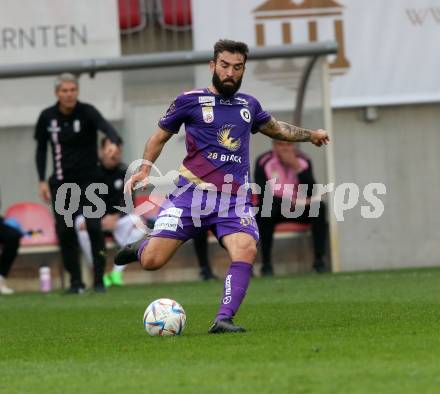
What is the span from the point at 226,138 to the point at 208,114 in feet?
0.66

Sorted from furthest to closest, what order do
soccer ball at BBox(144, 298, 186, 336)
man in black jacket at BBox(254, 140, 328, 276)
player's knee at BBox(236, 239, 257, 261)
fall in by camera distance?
man in black jacket at BBox(254, 140, 328, 276) < player's knee at BBox(236, 239, 257, 261) < soccer ball at BBox(144, 298, 186, 336)

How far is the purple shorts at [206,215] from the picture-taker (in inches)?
331

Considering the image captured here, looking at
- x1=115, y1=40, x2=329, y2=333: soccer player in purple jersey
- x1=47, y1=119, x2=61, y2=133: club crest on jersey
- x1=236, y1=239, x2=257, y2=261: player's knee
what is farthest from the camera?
x1=47, y1=119, x2=61, y2=133: club crest on jersey

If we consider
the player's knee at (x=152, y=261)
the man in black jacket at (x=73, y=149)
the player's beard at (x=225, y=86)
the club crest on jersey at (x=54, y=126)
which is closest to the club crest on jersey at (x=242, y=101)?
the player's beard at (x=225, y=86)

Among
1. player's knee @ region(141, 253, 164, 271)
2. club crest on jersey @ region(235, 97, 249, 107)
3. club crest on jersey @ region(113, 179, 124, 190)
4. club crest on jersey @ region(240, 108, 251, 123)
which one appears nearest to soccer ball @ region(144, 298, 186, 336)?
player's knee @ region(141, 253, 164, 271)

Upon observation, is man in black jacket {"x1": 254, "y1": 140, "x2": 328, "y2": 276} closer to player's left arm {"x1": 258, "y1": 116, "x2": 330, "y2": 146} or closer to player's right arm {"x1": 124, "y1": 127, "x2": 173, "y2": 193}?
player's left arm {"x1": 258, "y1": 116, "x2": 330, "y2": 146}

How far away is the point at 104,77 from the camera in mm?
16453

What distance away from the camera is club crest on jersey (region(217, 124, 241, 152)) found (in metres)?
8.46

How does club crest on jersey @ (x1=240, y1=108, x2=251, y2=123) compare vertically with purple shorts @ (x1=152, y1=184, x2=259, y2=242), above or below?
above

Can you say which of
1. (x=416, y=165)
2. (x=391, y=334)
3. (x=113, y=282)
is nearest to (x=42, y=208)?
(x=113, y=282)

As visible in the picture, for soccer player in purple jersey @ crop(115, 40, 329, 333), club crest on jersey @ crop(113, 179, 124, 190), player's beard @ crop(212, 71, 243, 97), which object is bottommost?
club crest on jersey @ crop(113, 179, 124, 190)

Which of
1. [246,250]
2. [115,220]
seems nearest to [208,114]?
[246,250]

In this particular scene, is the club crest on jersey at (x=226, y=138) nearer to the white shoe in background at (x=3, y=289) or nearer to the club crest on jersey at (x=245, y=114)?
the club crest on jersey at (x=245, y=114)

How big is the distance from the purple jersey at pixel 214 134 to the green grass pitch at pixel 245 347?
3.49 ft
